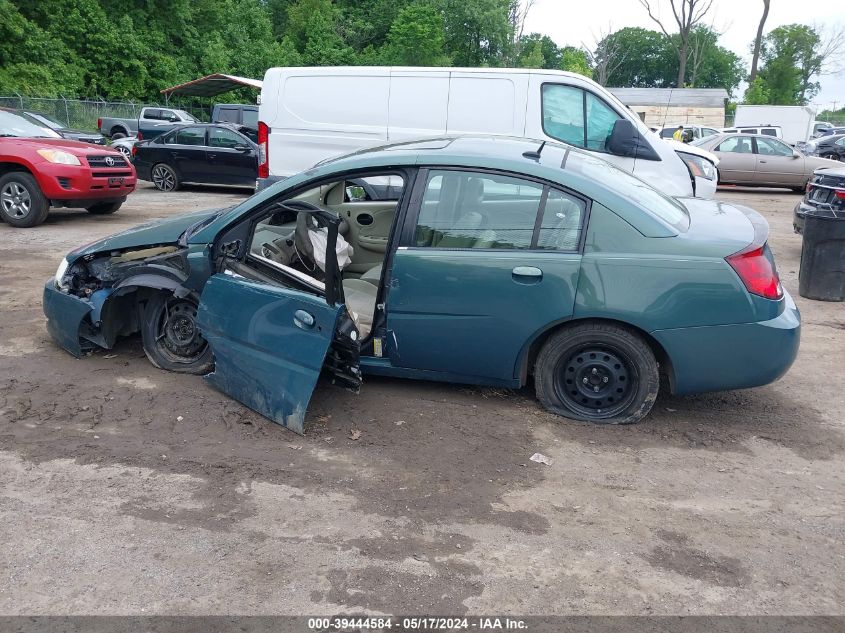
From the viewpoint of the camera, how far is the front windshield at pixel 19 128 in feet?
38.0

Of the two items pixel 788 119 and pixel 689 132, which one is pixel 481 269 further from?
pixel 788 119

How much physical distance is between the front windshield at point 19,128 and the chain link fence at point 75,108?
14.8 meters

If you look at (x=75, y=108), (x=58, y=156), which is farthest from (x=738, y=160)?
(x=75, y=108)

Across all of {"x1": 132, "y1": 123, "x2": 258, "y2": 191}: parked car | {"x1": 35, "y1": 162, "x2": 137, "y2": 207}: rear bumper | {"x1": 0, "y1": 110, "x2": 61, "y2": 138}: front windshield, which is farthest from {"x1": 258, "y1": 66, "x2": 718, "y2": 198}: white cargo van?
{"x1": 132, "y1": 123, "x2": 258, "y2": 191}: parked car

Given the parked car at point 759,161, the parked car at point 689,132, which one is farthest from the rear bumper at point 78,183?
the parked car at point 689,132

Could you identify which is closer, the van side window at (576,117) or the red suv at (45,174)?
the van side window at (576,117)

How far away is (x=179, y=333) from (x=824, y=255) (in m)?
6.53

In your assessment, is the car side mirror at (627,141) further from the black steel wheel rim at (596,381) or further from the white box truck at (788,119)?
the white box truck at (788,119)

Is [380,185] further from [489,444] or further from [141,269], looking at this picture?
[489,444]

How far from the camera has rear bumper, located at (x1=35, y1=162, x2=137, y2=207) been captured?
36.2 feet

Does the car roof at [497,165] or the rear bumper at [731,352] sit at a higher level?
the car roof at [497,165]

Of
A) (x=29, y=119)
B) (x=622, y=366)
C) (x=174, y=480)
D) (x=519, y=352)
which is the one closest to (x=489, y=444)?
(x=519, y=352)

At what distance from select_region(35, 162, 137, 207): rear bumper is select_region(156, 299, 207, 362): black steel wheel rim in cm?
699

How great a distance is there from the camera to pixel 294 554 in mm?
3293
